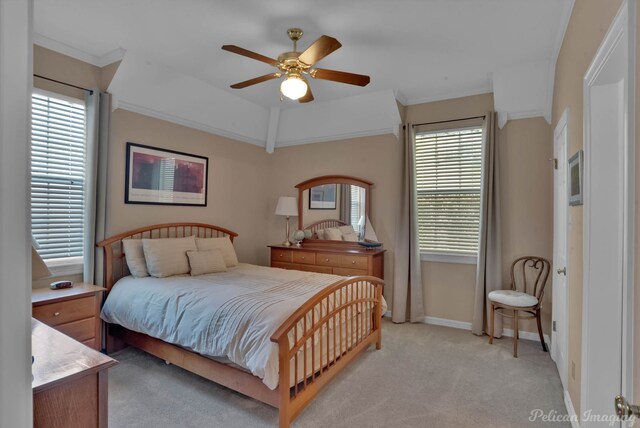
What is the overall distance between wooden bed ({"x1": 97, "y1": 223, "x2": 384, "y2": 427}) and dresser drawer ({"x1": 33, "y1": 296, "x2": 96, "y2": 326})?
41 cm

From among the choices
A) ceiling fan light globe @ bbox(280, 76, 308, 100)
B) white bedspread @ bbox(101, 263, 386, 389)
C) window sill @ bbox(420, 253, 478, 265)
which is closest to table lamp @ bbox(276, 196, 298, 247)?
white bedspread @ bbox(101, 263, 386, 389)

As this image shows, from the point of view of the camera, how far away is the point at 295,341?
7.07ft

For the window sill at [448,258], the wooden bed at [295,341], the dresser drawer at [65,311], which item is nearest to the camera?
the wooden bed at [295,341]

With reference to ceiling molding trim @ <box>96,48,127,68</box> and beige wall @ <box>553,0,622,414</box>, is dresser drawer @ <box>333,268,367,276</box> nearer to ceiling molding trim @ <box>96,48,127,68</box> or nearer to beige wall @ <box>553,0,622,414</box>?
beige wall @ <box>553,0,622,414</box>

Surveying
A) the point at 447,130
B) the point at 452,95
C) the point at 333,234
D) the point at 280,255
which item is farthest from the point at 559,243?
the point at 280,255

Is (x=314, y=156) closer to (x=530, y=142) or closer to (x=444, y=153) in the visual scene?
(x=444, y=153)

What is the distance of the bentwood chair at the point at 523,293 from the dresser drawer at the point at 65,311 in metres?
3.82

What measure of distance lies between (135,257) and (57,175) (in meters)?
1.02

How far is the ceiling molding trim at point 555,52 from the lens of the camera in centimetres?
237

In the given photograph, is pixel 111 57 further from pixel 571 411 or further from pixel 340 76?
pixel 571 411

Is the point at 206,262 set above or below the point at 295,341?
above

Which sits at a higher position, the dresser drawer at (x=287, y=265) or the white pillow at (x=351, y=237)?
the white pillow at (x=351, y=237)

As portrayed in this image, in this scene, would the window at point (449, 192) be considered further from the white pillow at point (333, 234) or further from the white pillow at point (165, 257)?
the white pillow at point (165, 257)

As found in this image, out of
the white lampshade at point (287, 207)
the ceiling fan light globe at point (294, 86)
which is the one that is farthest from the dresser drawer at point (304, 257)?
the ceiling fan light globe at point (294, 86)
